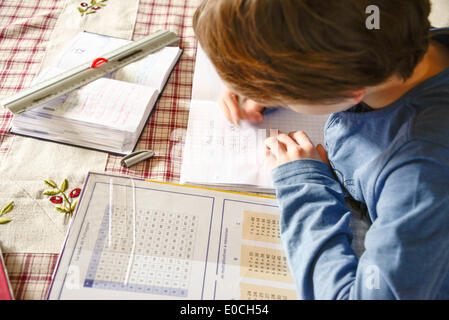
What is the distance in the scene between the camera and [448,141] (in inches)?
18.6

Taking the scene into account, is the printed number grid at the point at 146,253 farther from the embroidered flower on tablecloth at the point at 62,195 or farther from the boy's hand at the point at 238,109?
the boy's hand at the point at 238,109

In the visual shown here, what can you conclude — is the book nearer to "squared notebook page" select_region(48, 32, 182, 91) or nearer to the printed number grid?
the printed number grid

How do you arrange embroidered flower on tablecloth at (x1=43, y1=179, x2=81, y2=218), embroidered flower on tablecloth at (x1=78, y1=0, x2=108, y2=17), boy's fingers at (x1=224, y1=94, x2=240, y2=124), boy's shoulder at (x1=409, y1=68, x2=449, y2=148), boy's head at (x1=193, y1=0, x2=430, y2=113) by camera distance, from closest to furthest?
boy's head at (x1=193, y1=0, x2=430, y2=113), boy's shoulder at (x1=409, y1=68, x2=449, y2=148), embroidered flower on tablecloth at (x1=43, y1=179, x2=81, y2=218), boy's fingers at (x1=224, y1=94, x2=240, y2=124), embroidered flower on tablecloth at (x1=78, y1=0, x2=108, y2=17)

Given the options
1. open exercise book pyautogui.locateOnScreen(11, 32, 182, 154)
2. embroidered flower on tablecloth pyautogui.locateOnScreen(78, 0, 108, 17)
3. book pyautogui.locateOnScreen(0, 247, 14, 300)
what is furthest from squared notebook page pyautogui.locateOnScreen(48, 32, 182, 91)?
book pyautogui.locateOnScreen(0, 247, 14, 300)

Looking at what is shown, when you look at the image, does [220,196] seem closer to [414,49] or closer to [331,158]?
[331,158]

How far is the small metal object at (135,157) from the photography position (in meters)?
0.64

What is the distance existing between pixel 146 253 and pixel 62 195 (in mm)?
194

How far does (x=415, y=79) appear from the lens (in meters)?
0.52

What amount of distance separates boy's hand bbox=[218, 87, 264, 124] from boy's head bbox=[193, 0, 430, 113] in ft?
0.75

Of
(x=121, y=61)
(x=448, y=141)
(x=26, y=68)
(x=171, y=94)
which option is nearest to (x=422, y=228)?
(x=448, y=141)

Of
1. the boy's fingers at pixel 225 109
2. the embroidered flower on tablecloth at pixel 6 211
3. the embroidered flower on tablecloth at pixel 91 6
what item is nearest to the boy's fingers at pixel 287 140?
the boy's fingers at pixel 225 109

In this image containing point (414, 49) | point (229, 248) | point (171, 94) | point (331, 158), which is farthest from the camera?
point (171, 94)

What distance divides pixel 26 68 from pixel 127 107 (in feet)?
0.94

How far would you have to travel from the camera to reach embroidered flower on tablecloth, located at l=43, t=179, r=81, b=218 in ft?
1.90
